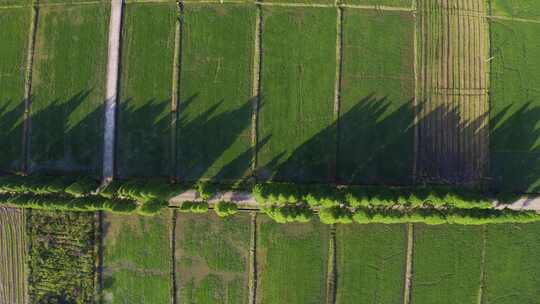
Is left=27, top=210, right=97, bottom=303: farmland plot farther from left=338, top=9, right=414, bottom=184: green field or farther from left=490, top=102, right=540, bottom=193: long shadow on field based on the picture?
left=490, top=102, right=540, bottom=193: long shadow on field

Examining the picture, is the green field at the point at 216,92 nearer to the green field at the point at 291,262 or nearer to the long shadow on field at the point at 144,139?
the long shadow on field at the point at 144,139

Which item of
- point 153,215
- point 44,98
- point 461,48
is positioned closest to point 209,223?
point 153,215

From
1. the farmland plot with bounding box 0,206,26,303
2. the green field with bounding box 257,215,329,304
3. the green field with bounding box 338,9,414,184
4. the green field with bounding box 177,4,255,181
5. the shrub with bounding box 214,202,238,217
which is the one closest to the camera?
the shrub with bounding box 214,202,238,217

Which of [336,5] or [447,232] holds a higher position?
[336,5]

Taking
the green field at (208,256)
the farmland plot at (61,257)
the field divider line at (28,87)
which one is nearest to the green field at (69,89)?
the field divider line at (28,87)

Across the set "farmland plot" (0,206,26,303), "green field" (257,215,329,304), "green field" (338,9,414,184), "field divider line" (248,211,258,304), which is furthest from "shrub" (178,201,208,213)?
"farmland plot" (0,206,26,303)

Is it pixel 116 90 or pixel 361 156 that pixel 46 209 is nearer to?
pixel 116 90
